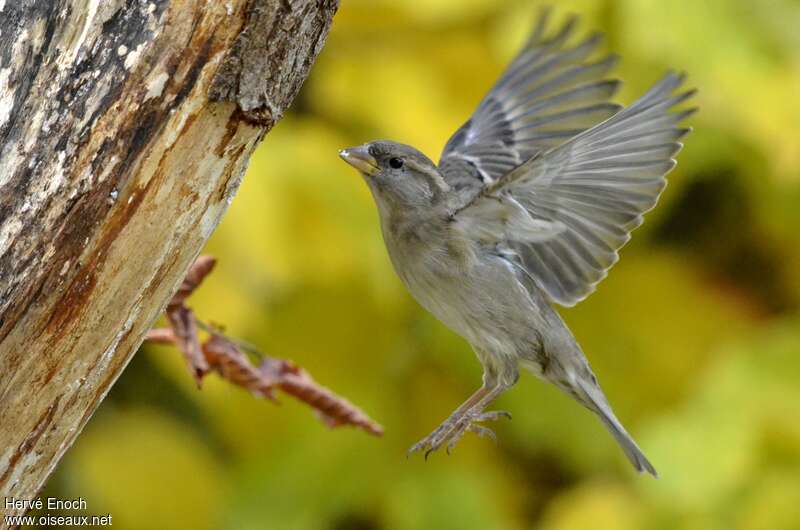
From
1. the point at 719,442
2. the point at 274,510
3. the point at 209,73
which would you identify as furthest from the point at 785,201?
the point at 209,73

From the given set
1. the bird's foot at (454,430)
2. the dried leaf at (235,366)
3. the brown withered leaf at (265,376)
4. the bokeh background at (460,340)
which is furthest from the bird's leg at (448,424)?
the bokeh background at (460,340)

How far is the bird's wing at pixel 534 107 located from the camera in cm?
367

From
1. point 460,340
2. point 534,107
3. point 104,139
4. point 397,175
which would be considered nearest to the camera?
Answer: point 104,139

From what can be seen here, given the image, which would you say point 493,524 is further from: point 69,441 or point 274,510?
point 69,441

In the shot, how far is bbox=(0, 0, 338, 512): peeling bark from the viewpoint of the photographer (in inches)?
80.4

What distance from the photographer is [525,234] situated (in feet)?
10.6

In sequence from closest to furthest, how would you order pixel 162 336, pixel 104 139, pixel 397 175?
pixel 104 139, pixel 162 336, pixel 397 175

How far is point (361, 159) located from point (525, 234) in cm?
52

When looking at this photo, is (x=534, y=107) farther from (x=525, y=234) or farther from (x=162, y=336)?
(x=162, y=336)

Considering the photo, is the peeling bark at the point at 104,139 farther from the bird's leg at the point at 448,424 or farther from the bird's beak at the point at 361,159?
the bird's leg at the point at 448,424

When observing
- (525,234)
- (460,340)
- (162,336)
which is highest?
(525,234)

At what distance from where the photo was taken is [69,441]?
7.53ft

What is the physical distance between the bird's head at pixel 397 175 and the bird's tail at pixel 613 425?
29.1 inches

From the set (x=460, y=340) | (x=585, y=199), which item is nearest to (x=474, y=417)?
(x=585, y=199)
